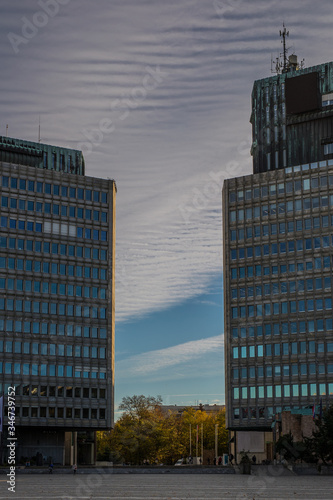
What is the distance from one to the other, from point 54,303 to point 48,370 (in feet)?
32.5

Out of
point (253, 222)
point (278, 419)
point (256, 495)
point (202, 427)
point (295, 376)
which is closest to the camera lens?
point (256, 495)

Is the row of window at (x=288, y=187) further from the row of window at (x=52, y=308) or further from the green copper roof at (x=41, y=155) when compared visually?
the row of window at (x=52, y=308)

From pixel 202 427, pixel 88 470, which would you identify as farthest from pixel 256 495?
pixel 202 427

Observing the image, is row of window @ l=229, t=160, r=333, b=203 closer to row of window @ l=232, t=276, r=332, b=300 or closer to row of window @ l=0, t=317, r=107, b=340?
row of window @ l=232, t=276, r=332, b=300

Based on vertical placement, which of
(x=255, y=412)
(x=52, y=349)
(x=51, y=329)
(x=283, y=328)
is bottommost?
(x=255, y=412)

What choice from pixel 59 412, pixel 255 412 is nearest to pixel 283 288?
pixel 255 412

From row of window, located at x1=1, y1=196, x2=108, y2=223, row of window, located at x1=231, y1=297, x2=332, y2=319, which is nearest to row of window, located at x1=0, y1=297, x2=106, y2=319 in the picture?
row of window, located at x1=1, y1=196, x2=108, y2=223

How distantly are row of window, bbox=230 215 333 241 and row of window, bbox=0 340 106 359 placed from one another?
2748 cm

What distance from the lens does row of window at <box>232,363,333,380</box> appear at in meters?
114

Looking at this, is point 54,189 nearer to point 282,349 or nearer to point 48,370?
point 48,370

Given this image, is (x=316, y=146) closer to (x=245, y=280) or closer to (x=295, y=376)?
(x=245, y=280)

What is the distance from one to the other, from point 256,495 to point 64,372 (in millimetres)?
76221

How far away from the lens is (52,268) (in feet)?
393

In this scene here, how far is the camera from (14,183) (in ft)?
393
